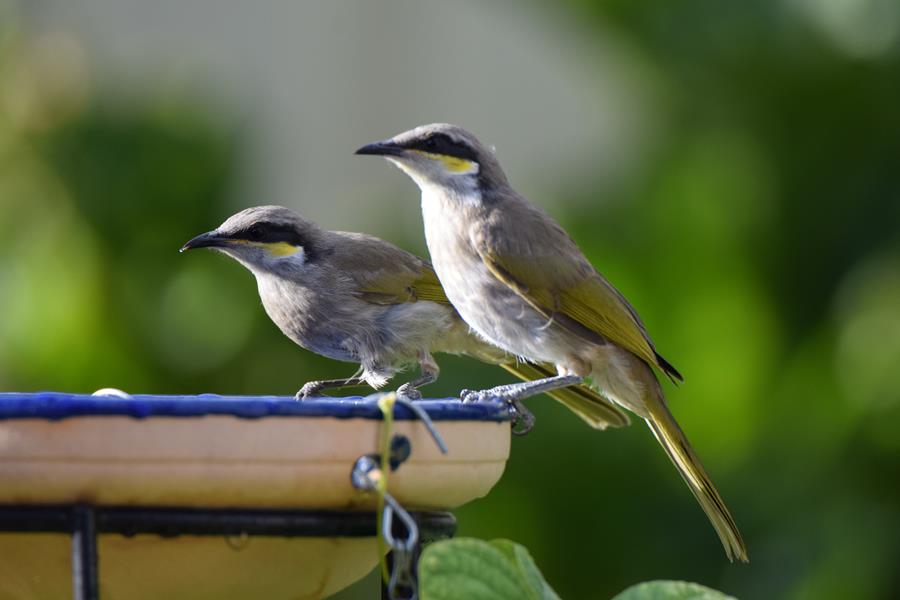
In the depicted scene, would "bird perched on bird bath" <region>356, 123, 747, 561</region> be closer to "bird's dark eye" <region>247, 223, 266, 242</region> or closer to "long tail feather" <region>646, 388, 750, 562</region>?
"long tail feather" <region>646, 388, 750, 562</region>

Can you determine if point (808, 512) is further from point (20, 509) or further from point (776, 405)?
point (20, 509)

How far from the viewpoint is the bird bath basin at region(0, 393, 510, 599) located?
1750mm

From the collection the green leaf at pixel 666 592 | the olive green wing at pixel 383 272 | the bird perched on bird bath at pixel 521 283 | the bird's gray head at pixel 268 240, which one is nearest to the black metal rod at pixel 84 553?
the green leaf at pixel 666 592

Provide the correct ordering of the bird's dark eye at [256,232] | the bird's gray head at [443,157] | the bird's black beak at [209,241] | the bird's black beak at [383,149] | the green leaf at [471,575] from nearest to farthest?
the green leaf at [471,575] → the bird's black beak at [383,149] → the bird's black beak at [209,241] → the bird's gray head at [443,157] → the bird's dark eye at [256,232]

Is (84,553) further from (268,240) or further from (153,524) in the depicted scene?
(268,240)

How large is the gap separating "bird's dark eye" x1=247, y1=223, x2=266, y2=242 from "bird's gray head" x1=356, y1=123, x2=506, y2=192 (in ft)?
1.27

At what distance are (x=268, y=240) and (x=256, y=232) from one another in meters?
0.09

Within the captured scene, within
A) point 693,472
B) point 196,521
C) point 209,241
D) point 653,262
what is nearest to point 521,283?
point 693,472

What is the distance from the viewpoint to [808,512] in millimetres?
5902

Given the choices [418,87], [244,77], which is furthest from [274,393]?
[418,87]

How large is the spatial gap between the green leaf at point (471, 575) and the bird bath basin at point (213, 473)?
0.26 m

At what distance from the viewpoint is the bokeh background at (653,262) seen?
5941mm

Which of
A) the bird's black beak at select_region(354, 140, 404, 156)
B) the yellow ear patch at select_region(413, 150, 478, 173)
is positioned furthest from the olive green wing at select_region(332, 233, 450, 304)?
the bird's black beak at select_region(354, 140, 404, 156)

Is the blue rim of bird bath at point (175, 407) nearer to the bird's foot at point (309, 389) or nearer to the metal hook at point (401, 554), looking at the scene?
the metal hook at point (401, 554)
